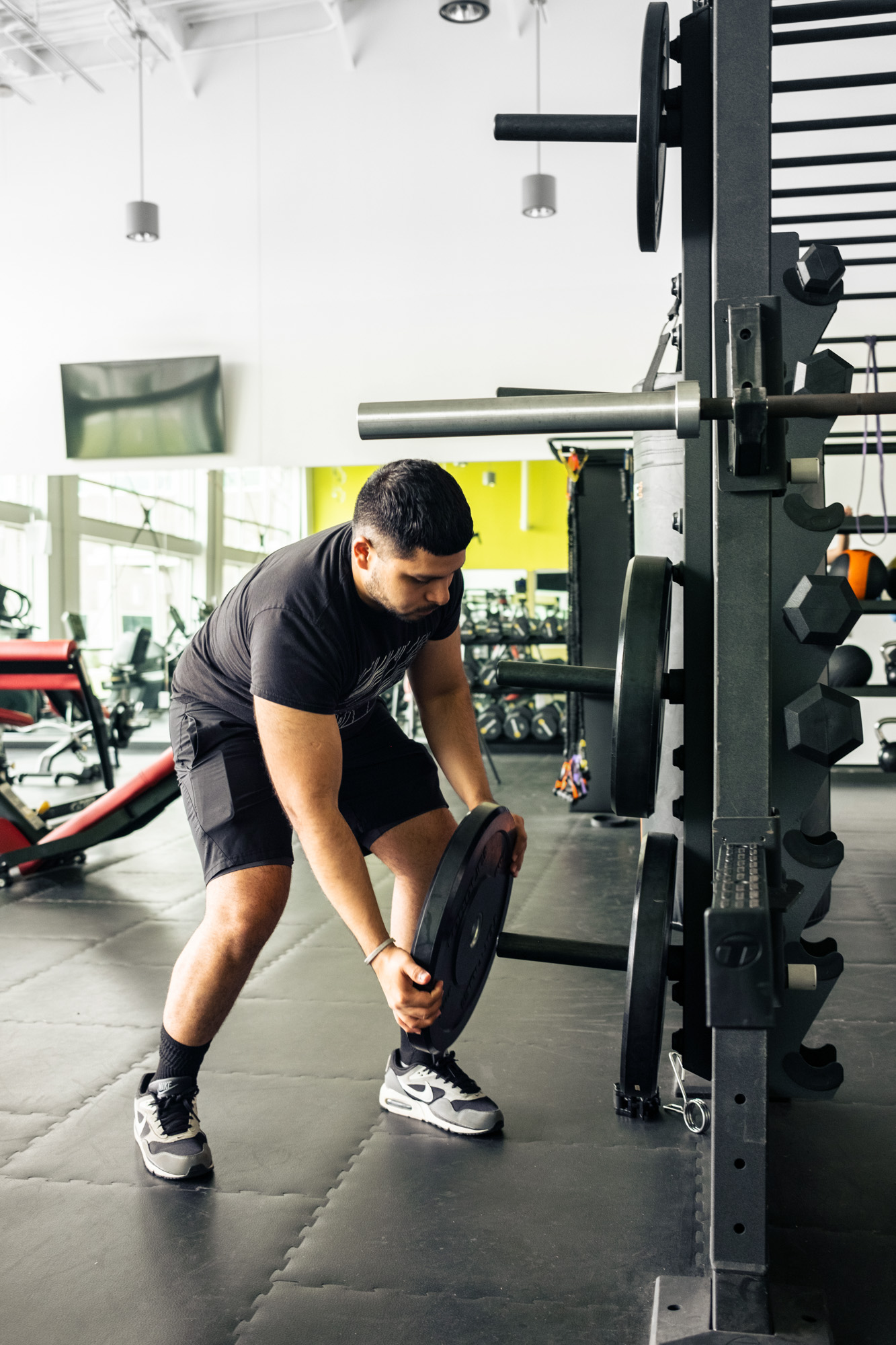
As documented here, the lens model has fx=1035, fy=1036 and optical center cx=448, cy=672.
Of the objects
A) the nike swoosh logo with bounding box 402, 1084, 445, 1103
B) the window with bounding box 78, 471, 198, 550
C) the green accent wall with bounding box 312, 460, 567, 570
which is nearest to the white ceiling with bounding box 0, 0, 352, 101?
the window with bounding box 78, 471, 198, 550

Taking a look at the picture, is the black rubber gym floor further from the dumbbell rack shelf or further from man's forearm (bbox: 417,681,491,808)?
the dumbbell rack shelf

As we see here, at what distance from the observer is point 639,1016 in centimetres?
137

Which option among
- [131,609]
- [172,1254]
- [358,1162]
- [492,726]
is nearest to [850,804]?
[492,726]

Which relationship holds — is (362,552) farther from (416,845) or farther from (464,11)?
(464,11)

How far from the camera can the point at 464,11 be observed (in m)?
6.05

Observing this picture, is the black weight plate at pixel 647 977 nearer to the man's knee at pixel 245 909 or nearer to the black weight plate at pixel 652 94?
the man's knee at pixel 245 909

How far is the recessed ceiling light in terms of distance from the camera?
19.7ft

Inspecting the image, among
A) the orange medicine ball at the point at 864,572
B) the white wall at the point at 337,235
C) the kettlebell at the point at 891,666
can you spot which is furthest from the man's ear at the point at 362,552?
the white wall at the point at 337,235

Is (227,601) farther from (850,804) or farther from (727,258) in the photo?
(850,804)

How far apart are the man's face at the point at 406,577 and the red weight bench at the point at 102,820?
2266mm

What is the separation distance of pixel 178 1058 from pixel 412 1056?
1.48 ft

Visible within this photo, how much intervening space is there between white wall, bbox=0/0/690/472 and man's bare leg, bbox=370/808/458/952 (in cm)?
513

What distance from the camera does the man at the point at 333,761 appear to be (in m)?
1.50

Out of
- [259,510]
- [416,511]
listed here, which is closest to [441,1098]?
[416,511]
